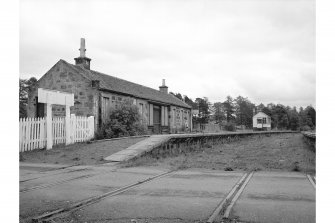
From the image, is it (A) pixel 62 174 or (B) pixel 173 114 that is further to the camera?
(B) pixel 173 114

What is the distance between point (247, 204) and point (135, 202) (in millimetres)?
1631

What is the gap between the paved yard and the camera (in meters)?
4.20

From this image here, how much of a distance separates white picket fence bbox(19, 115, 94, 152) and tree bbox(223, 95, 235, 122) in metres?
99.9

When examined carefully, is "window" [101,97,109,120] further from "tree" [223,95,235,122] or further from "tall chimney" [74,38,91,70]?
"tree" [223,95,235,122]

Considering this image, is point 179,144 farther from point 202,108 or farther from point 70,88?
point 202,108

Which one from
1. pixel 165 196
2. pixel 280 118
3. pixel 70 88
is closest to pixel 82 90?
pixel 70 88

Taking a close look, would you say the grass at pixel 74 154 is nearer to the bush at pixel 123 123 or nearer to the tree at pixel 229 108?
the bush at pixel 123 123

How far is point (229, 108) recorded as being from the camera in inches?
4663

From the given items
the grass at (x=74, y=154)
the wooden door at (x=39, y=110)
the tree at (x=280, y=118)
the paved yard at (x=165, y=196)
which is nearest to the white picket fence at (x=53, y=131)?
the grass at (x=74, y=154)

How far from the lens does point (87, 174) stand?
8.00 m

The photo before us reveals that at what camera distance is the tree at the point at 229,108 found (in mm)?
116375
